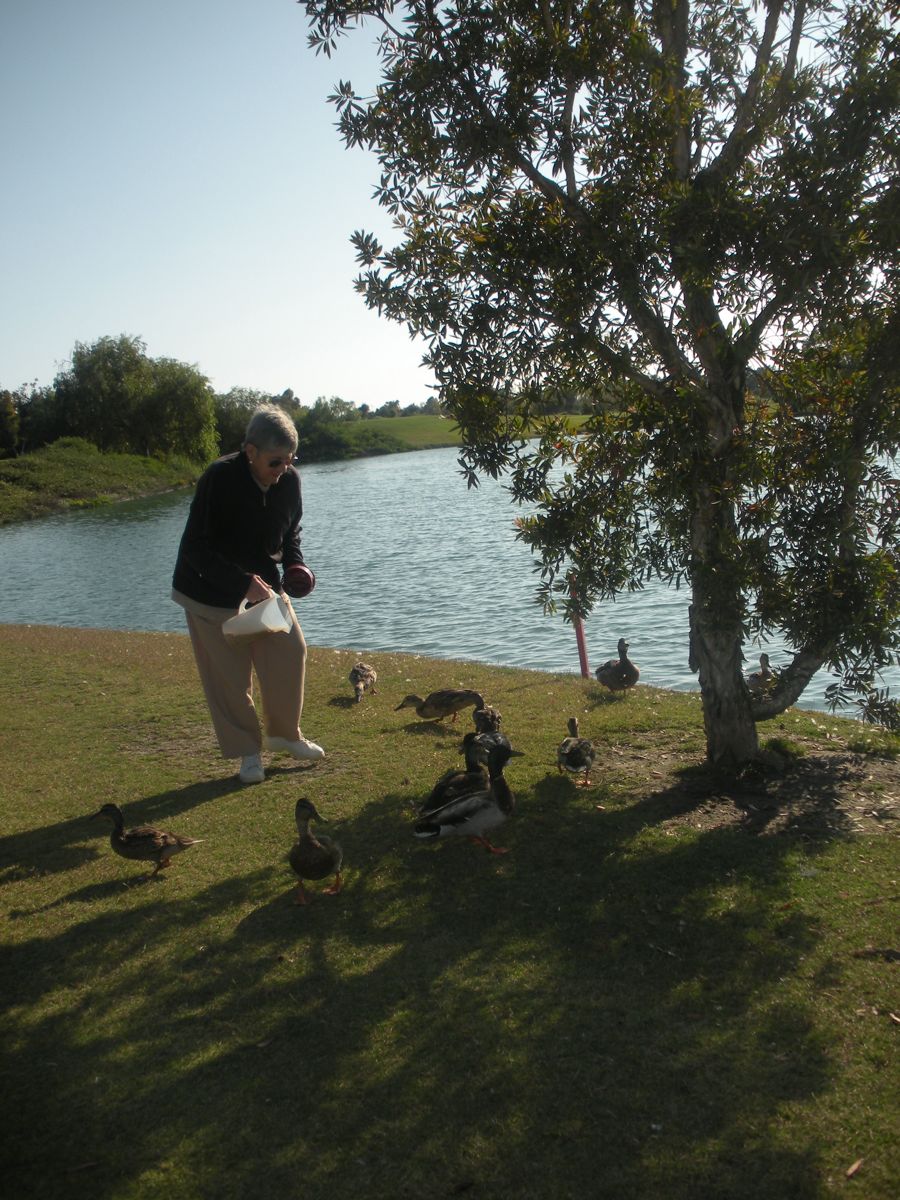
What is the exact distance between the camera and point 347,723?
39.5 feet

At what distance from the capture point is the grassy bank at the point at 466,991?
444 centimetres

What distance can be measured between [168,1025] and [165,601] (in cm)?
2603

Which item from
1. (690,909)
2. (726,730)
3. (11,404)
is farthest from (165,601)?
(11,404)

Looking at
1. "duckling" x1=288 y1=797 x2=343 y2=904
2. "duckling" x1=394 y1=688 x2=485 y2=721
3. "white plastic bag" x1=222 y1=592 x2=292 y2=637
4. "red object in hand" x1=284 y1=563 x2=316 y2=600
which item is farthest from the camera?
"duckling" x1=394 y1=688 x2=485 y2=721

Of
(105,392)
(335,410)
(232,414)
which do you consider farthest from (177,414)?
(335,410)

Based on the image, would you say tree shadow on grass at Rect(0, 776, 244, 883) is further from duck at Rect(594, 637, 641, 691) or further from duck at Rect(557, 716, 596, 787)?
duck at Rect(594, 637, 641, 691)

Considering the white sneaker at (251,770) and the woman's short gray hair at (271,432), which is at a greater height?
the woman's short gray hair at (271,432)

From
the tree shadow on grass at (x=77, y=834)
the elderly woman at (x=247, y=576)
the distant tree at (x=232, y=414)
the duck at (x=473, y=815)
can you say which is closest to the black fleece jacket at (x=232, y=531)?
the elderly woman at (x=247, y=576)

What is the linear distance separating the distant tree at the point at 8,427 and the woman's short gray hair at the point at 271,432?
95.4 meters

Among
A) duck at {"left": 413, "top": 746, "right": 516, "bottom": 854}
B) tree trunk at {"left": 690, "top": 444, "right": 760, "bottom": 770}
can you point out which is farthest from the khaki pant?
tree trunk at {"left": 690, "top": 444, "right": 760, "bottom": 770}

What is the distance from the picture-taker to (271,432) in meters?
8.41

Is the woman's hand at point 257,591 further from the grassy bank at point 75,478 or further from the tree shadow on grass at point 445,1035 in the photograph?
the grassy bank at point 75,478

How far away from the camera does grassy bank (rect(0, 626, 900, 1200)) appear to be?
444 cm

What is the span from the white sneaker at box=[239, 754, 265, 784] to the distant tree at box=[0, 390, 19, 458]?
311 feet
